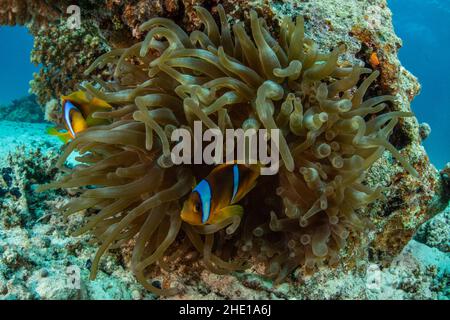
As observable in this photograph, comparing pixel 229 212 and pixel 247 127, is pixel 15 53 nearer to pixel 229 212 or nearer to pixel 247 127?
pixel 247 127

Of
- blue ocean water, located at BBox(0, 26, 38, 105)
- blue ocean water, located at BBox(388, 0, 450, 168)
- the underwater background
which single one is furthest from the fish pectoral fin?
blue ocean water, located at BBox(0, 26, 38, 105)

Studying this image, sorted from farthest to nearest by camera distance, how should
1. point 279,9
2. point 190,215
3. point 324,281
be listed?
point 279,9, point 324,281, point 190,215

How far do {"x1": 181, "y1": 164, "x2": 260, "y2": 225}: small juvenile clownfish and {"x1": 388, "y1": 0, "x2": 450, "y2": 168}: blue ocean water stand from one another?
40.8m

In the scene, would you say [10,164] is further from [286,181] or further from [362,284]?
[362,284]

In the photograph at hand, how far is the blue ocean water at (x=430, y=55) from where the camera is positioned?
39.7 m

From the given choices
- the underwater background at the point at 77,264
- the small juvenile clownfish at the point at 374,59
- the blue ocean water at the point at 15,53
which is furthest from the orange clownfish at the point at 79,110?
the blue ocean water at the point at 15,53

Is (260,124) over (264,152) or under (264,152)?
over

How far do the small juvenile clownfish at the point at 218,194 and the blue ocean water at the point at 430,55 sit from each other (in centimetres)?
4077

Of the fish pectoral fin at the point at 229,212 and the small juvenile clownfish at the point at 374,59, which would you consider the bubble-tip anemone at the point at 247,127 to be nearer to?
the fish pectoral fin at the point at 229,212

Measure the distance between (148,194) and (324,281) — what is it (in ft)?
3.62

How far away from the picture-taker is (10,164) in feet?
9.64

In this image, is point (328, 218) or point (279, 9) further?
point (279, 9)

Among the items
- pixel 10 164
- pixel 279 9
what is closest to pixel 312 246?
pixel 279 9

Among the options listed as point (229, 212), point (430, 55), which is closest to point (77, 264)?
point (229, 212)
